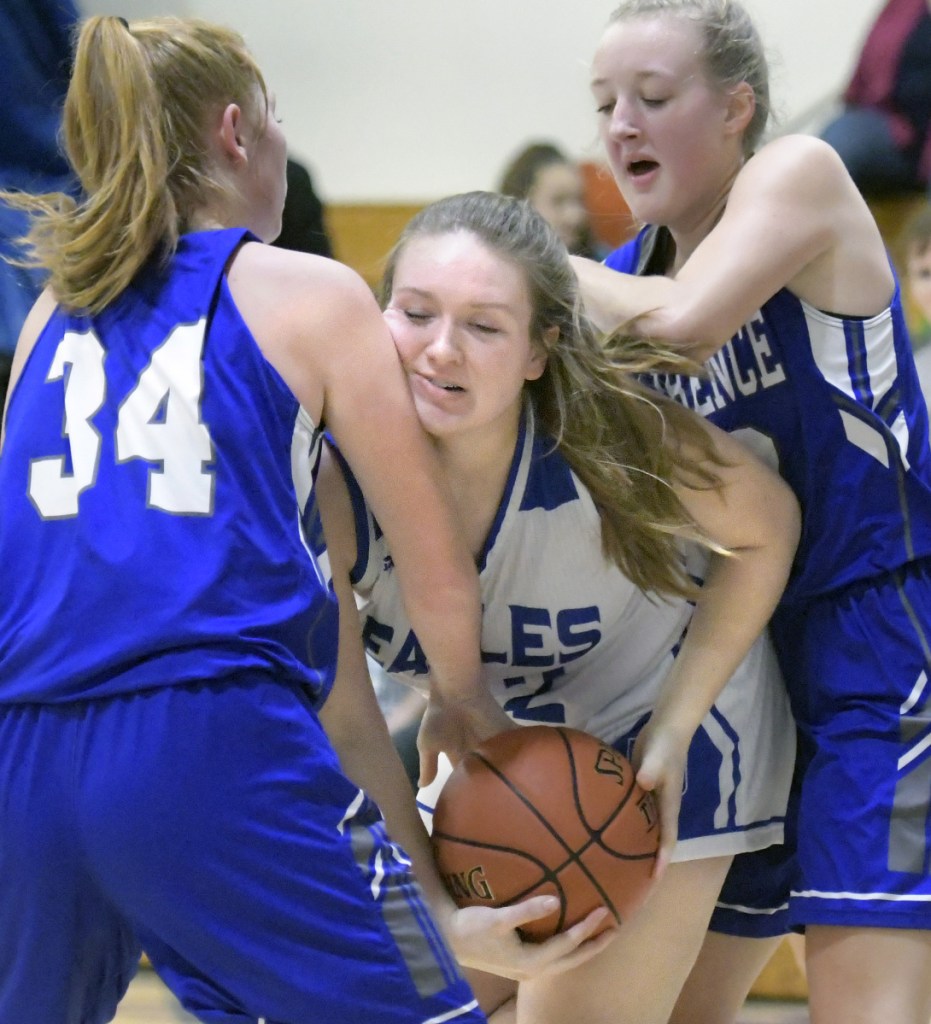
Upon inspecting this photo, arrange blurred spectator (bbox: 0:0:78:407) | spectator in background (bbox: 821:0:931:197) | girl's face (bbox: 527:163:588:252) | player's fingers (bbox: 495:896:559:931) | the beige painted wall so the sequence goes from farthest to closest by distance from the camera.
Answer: the beige painted wall → spectator in background (bbox: 821:0:931:197) → girl's face (bbox: 527:163:588:252) → blurred spectator (bbox: 0:0:78:407) → player's fingers (bbox: 495:896:559:931)

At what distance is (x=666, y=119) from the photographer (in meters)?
2.63

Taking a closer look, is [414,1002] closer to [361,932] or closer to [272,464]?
[361,932]

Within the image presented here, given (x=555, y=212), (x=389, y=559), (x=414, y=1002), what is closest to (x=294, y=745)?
(x=414, y=1002)

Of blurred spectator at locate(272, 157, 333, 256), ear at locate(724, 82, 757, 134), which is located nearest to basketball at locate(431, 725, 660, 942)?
ear at locate(724, 82, 757, 134)

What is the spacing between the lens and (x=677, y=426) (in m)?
2.33

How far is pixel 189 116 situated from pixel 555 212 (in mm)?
3009

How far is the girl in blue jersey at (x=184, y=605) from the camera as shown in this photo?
1.75m

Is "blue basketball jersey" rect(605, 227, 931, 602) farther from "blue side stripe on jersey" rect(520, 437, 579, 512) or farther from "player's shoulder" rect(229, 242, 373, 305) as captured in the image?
"player's shoulder" rect(229, 242, 373, 305)

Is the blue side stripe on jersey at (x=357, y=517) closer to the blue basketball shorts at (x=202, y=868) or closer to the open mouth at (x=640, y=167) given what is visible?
the blue basketball shorts at (x=202, y=868)

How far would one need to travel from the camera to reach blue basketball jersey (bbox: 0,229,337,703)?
1.78 metres

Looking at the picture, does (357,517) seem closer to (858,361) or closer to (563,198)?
(858,361)

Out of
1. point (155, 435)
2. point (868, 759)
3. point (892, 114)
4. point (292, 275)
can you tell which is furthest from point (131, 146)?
point (892, 114)

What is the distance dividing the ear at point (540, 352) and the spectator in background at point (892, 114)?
3290 millimetres

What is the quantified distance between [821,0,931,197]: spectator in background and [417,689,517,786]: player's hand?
140 inches
